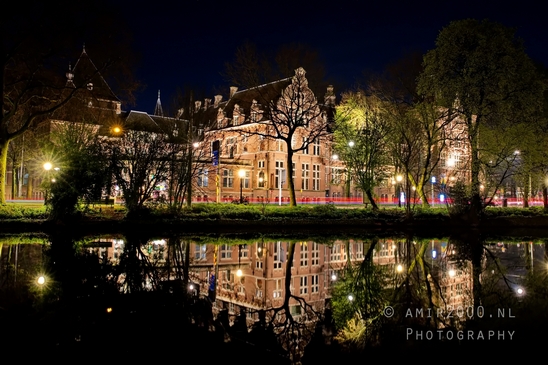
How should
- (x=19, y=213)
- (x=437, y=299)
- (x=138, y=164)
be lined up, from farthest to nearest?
(x=138, y=164)
(x=19, y=213)
(x=437, y=299)

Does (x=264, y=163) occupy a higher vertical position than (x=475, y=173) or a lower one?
higher

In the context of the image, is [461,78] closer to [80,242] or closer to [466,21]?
[466,21]

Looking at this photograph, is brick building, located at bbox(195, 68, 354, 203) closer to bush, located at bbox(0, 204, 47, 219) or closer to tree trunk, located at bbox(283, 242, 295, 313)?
bush, located at bbox(0, 204, 47, 219)

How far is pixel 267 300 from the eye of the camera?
27.0 feet

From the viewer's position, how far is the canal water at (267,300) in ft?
18.5

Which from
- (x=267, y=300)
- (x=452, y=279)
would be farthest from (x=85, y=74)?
(x=452, y=279)

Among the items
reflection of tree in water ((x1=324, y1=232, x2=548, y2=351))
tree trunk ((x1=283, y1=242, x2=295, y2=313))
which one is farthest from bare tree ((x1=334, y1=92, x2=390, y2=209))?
reflection of tree in water ((x1=324, y1=232, x2=548, y2=351))

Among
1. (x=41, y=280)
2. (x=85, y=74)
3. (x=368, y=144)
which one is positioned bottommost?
(x=41, y=280)

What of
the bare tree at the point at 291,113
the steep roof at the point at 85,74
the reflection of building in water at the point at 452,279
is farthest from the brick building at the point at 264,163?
the reflection of building in water at the point at 452,279

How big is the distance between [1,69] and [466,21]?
1112 inches

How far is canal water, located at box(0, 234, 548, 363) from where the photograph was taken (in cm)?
564

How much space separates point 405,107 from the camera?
33938 mm

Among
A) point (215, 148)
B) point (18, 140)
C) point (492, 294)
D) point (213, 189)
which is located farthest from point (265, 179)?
point (492, 294)

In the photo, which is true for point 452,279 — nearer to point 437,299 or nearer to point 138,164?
point 437,299
